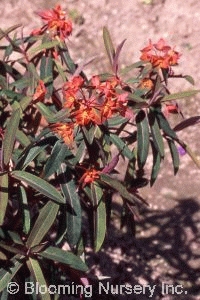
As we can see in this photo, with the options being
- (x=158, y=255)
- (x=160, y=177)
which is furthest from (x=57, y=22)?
→ (x=160, y=177)

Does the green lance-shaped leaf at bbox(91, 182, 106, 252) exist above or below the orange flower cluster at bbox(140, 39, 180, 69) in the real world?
below

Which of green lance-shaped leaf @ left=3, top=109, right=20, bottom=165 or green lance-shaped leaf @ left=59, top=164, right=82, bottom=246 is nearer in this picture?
green lance-shaped leaf @ left=3, top=109, right=20, bottom=165

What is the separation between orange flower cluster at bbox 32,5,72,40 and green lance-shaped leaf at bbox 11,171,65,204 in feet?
1.93

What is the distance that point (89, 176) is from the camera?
1.74 m

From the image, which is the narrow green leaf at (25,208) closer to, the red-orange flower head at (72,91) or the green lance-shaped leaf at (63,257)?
the green lance-shaped leaf at (63,257)

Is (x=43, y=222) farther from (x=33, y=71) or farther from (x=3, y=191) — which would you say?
(x=33, y=71)

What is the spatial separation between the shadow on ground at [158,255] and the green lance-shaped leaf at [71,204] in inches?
49.9

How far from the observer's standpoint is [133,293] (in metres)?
3.08

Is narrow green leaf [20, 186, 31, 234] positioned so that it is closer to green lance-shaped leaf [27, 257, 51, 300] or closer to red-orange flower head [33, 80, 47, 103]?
green lance-shaped leaf [27, 257, 51, 300]

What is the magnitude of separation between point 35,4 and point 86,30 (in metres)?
0.47

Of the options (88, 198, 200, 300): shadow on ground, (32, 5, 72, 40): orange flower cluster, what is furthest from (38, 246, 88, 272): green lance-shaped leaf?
(88, 198, 200, 300): shadow on ground

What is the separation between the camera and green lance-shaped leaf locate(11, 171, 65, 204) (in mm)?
1637

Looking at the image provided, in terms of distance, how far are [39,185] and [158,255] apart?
5.76 ft

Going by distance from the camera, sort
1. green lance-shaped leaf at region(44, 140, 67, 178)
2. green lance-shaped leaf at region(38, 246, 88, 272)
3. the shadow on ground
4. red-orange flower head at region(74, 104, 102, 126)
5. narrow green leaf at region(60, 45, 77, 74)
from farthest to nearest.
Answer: the shadow on ground → narrow green leaf at region(60, 45, 77, 74) → green lance-shaped leaf at region(38, 246, 88, 272) → green lance-shaped leaf at region(44, 140, 67, 178) → red-orange flower head at region(74, 104, 102, 126)
